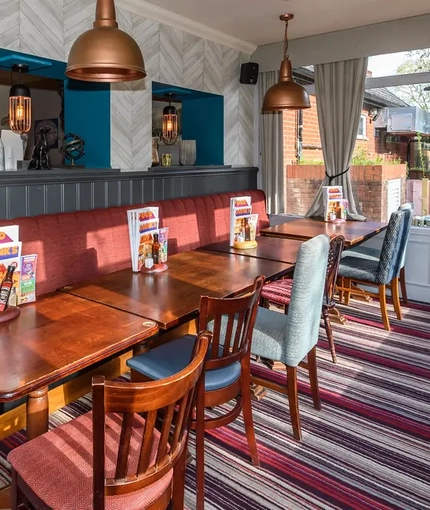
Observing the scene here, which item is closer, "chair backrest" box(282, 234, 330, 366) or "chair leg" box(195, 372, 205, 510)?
"chair leg" box(195, 372, 205, 510)

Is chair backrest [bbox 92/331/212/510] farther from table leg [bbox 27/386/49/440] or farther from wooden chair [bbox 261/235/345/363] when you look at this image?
wooden chair [bbox 261/235/345/363]

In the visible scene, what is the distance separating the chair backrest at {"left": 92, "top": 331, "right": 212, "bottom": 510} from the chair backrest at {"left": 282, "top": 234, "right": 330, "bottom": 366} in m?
0.97

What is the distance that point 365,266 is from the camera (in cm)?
424

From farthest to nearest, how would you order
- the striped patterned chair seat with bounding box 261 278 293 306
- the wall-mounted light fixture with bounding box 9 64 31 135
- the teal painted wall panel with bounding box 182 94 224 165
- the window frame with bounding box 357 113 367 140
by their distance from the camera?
the teal painted wall panel with bounding box 182 94 224 165, the window frame with bounding box 357 113 367 140, the wall-mounted light fixture with bounding box 9 64 31 135, the striped patterned chair seat with bounding box 261 278 293 306

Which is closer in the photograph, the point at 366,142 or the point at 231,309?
the point at 231,309

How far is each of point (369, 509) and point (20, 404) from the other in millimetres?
1903

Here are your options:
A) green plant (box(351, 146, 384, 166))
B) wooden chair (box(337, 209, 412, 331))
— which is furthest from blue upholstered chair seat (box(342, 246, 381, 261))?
green plant (box(351, 146, 384, 166))

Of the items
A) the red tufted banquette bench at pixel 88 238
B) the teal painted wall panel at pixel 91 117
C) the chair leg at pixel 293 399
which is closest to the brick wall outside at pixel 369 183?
the red tufted banquette bench at pixel 88 238

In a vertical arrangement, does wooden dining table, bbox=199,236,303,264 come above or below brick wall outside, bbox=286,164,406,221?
below

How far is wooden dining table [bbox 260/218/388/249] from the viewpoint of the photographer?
4.02 m

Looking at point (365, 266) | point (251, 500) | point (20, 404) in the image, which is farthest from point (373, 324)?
point (20, 404)

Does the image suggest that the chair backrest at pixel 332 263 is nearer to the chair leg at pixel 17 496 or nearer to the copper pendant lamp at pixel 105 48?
the copper pendant lamp at pixel 105 48

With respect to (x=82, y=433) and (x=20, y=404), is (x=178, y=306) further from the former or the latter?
(x=20, y=404)

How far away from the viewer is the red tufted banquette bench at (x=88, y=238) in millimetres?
3070
